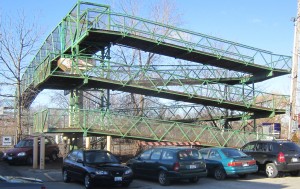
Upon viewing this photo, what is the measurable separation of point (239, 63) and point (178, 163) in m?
14.4

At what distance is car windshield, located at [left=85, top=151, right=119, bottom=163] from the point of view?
15.9 m

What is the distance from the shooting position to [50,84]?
2600 cm

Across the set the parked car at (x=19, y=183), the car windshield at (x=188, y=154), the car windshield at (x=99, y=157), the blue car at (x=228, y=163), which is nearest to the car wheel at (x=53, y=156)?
the car windshield at (x=99, y=157)

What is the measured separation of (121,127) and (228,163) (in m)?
7.46

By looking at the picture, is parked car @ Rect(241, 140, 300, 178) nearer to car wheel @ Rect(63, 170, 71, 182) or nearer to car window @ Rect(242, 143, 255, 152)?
car window @ Rect(242, 143, 255, 152)

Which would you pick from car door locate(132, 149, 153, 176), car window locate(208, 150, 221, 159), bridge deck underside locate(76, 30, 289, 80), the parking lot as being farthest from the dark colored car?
bridge deck underside locate(76, 30, 289, 80)

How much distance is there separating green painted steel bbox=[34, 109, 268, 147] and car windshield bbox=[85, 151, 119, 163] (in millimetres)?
5582

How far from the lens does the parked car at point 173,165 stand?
15637mm

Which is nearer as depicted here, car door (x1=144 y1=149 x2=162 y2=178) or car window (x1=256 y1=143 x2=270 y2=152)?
car door (x1=144 y1=149 x2=162 y2=178)

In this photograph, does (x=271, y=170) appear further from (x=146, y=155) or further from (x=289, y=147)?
(x=146, y=155)

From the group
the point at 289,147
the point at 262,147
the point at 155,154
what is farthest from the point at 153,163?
the point at 289,147

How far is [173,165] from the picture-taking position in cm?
1562

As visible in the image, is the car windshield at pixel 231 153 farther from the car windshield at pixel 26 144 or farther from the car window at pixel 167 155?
the car windshield at pixel 26 144

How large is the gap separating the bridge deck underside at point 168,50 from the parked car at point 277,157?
9.47m
